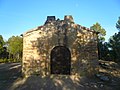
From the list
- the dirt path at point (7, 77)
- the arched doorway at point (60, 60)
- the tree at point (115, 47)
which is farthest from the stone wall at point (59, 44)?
the tree at point (115, 47)

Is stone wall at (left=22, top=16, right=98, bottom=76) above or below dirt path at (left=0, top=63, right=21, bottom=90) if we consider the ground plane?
above

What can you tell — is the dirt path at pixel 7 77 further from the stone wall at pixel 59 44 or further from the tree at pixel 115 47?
the tree at pixel 115 47

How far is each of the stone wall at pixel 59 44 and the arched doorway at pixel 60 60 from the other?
0.43 meters

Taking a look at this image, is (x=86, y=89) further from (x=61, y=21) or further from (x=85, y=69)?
(x=61, y=21)

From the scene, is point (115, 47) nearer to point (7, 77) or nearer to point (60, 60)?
point (60, 60)

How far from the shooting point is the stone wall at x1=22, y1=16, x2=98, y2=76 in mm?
18984

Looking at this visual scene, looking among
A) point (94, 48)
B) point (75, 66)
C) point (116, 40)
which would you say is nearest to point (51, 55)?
point (75, 66)

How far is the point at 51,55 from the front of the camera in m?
19.4

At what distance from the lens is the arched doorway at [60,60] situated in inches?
766

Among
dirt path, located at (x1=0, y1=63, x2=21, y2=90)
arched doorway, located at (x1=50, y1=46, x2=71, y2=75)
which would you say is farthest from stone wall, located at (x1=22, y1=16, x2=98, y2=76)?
dirt path, located at (x1=0, y1=63, x2=21, y2=90)

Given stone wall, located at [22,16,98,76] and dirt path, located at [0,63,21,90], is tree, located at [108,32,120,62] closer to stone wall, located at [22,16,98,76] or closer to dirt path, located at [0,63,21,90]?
stone wall, located at [22,16,98,76]

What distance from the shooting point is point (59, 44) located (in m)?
19.2

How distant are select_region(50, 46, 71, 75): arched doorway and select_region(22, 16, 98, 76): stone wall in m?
0.43

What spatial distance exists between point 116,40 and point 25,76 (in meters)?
22.1
